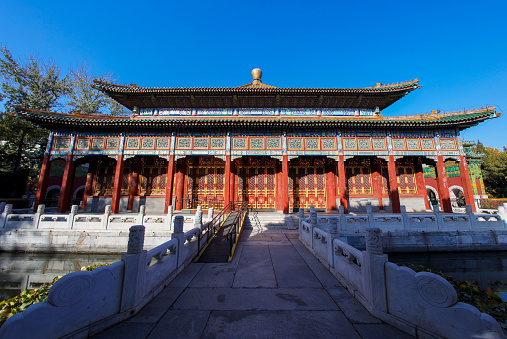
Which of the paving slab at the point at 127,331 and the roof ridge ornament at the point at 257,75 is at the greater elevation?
the roof ridge ornament at the point at 257,75

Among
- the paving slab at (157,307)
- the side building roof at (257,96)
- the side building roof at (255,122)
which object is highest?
the side building roof at (257,96)

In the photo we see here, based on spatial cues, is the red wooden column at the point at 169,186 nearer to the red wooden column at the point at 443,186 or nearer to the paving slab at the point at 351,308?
the paving slab at the point at 351,308

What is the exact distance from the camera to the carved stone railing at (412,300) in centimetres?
226

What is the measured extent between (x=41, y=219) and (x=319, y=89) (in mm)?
18671

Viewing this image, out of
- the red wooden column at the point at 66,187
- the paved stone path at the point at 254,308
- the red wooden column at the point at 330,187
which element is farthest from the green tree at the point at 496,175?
the red wooden column at the point at 66,187

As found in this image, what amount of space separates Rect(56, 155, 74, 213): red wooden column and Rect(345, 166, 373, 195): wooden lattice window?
67.1 feet

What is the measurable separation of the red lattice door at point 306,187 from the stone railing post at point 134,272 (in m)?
12.8

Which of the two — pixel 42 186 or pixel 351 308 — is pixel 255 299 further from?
pixel 42 186

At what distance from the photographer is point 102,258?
8586 millimetres

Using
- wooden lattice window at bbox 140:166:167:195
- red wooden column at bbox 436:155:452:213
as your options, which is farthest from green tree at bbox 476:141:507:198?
wooden lattice window at bbox 140:166:167:195

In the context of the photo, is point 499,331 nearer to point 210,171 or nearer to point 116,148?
point 210,171

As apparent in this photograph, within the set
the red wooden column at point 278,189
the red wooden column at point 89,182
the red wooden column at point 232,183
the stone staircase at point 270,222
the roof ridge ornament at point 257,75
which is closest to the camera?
the stone staircase at point 270,222

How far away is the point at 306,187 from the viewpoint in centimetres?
1569

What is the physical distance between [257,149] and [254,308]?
11.5 meters
